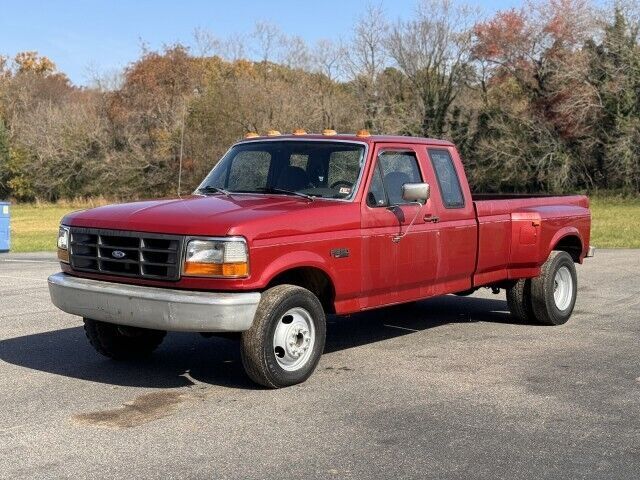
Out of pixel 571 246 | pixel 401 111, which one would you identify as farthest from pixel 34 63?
pixel 571 246

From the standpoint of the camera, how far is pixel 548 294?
9.34m

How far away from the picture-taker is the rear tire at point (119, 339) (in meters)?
7.47

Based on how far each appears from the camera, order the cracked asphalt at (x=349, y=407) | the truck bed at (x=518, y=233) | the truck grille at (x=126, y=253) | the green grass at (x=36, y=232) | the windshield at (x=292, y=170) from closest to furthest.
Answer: the cracked asphalt at (x=349, y=407) → the truck grille at (x=126, y=253) → the windshield at (x=292, y=170) → the truck bed at (x=518, y=233) → the green grass at (x=36, y=232)

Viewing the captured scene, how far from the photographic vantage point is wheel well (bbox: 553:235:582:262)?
10.0 meters

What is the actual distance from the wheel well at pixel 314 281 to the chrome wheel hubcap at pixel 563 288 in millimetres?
3638

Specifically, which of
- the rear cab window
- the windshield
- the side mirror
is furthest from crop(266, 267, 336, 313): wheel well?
the rear cab window

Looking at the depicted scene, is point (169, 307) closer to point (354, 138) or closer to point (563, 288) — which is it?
point (354, 138)

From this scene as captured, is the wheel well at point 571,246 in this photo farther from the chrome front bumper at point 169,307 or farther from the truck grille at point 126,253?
the truck grille at point 126,253

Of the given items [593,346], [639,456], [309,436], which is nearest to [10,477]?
[309,436]

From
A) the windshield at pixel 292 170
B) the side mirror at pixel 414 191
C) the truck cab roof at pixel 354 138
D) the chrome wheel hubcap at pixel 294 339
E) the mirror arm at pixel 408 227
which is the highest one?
the truck cab roof at pixel 354 138

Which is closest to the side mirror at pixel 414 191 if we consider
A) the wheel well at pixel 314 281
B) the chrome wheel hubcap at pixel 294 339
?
the wheel well at pixel 314 281

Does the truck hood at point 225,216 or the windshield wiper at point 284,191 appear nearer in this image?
the truck hood at point 225,216

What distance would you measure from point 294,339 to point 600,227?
2320cm

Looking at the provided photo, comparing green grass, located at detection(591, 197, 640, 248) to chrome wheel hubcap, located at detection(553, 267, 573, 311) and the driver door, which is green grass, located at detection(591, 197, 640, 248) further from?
the driver door
